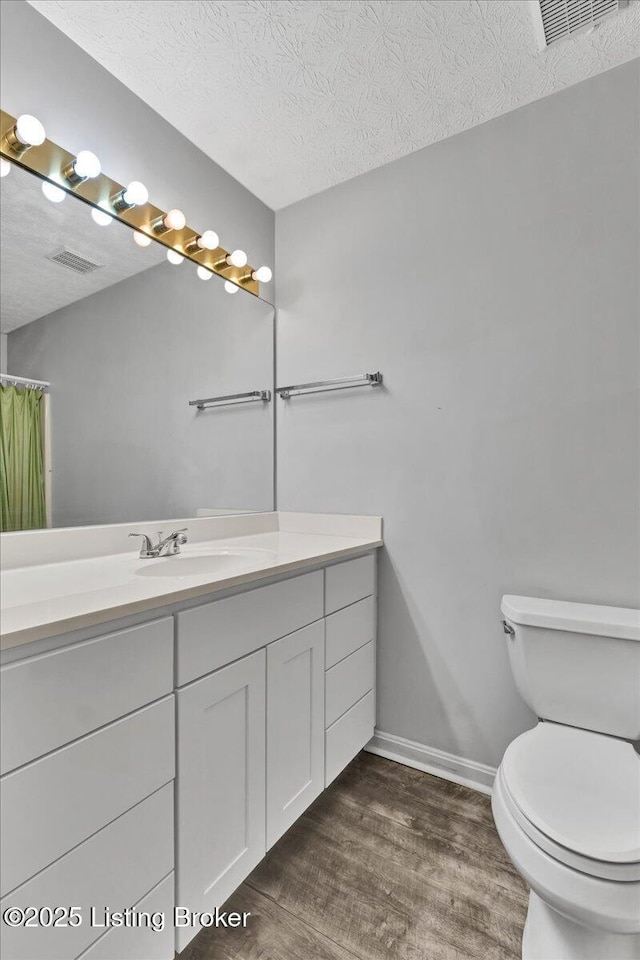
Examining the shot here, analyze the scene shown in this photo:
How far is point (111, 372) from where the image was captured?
146 cm

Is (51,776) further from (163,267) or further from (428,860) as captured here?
(163,267)

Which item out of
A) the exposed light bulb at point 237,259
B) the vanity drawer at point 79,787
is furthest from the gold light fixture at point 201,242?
the vanity drawer at point 79,787

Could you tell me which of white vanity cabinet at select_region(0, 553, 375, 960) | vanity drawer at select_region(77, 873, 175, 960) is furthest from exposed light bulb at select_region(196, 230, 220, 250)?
vanity drawer at select_region(77, 873, 175, 960)

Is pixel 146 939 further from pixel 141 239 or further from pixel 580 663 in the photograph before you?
pixel 141 239

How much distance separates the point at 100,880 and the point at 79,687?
0.36 meters

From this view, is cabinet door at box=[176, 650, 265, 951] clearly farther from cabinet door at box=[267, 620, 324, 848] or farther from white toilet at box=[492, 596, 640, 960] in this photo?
white toilet at box=[492, 596, 640, 960]

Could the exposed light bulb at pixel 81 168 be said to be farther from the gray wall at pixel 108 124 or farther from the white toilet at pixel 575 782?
the white toilet at pixel 575 782

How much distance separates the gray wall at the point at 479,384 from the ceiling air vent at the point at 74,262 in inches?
35.4

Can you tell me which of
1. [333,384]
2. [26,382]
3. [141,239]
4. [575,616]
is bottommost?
[575,616]

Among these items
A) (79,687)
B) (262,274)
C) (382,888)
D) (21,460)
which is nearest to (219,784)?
(79,687)

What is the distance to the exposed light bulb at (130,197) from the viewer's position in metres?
1.44

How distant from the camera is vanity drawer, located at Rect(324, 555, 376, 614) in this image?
4.93 feet

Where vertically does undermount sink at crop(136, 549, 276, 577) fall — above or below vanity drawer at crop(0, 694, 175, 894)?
above

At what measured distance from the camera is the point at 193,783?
38.7 inches
